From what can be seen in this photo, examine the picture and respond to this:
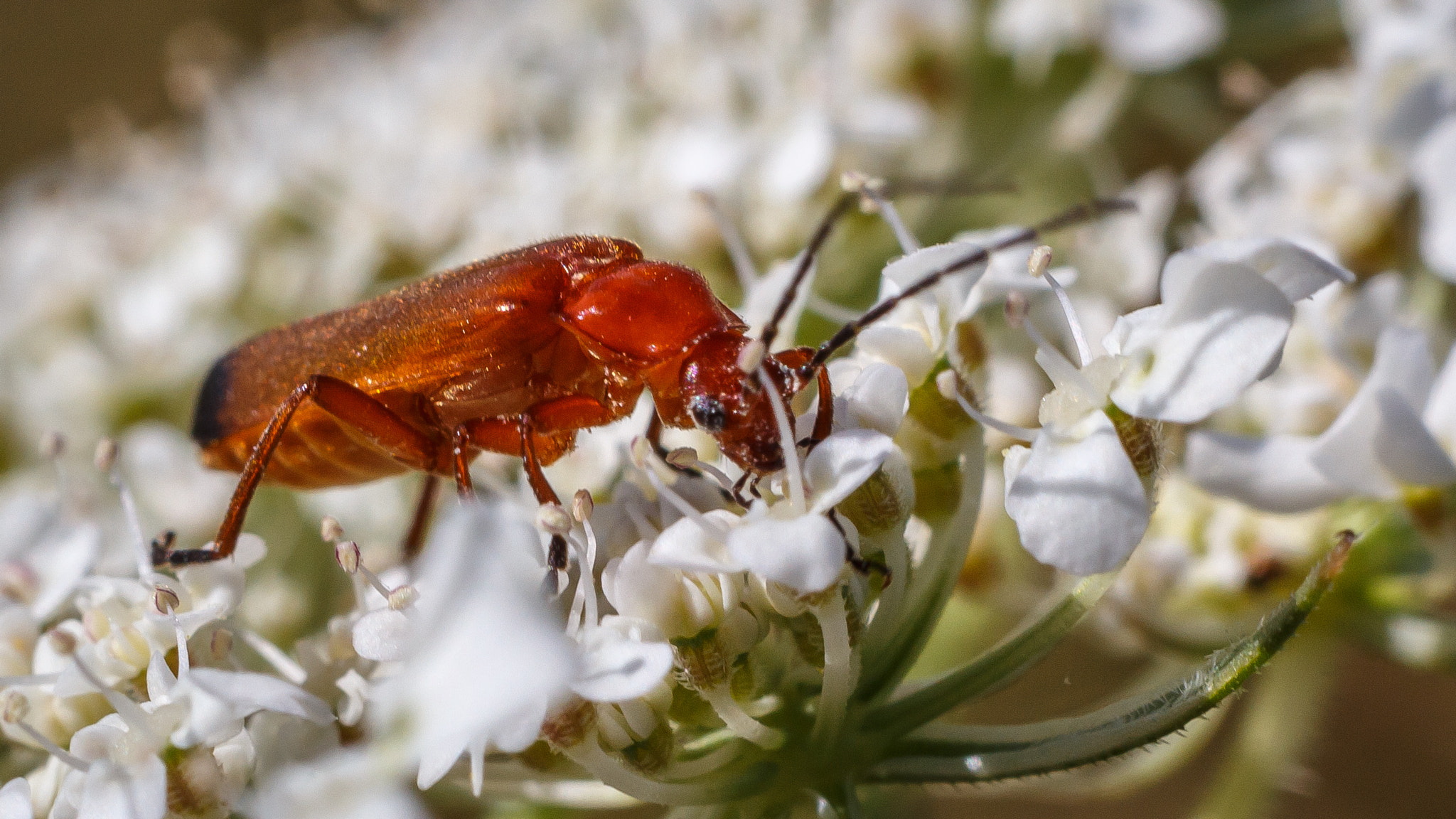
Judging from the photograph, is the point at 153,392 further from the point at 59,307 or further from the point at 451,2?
the point at 451,2

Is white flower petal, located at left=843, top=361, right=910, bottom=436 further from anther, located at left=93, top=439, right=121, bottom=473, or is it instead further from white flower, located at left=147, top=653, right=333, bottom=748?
anther, located at left=93, top=439, right=121, bottom=473

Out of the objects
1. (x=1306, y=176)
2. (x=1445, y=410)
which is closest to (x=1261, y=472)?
(x=1445, y=410)

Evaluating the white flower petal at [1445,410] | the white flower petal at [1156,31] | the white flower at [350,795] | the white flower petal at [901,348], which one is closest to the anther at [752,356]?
the white flower petal at [901,348]

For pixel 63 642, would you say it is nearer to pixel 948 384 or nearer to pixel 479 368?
pixel 479 368

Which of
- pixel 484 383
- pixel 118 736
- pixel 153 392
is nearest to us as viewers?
pixel 118 736

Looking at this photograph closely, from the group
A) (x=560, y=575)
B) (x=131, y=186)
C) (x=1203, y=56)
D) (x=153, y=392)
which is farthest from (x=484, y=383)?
(x=131, y=186)

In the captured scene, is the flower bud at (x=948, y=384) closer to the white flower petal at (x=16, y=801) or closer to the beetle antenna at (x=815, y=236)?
the beetle antenna at (x=815, y=236)

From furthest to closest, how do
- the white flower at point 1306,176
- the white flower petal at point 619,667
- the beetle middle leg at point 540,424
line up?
the white flower at point 1306,176
the beetle middle leg at point 540,424
the white flower petal at point 619,667
